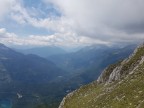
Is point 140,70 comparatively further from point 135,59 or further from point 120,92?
point 135,59

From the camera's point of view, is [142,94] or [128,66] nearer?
[142,94]

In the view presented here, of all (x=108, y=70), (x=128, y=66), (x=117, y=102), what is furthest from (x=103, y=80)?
(x=117, y=102)

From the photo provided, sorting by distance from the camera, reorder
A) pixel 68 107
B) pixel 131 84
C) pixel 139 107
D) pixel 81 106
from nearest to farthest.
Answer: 1. pixel 139 107
2. pixel 131 84
3. pixel 81 106
4. pixel 68 107

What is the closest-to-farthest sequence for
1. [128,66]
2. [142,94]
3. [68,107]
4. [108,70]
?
1. [142,94]
2. [68,107]
3. [128,66]
4. [108,70]

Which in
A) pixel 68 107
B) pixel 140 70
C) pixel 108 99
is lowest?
pixel 68 107

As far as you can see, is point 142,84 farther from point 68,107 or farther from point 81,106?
point 68,107

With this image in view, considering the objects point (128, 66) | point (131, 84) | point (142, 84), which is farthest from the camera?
point (128, 66)

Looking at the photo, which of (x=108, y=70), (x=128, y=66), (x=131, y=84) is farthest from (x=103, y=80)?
(x=131, y=84)

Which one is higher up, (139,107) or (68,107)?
(139,107)

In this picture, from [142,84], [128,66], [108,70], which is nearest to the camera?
[142,84]
